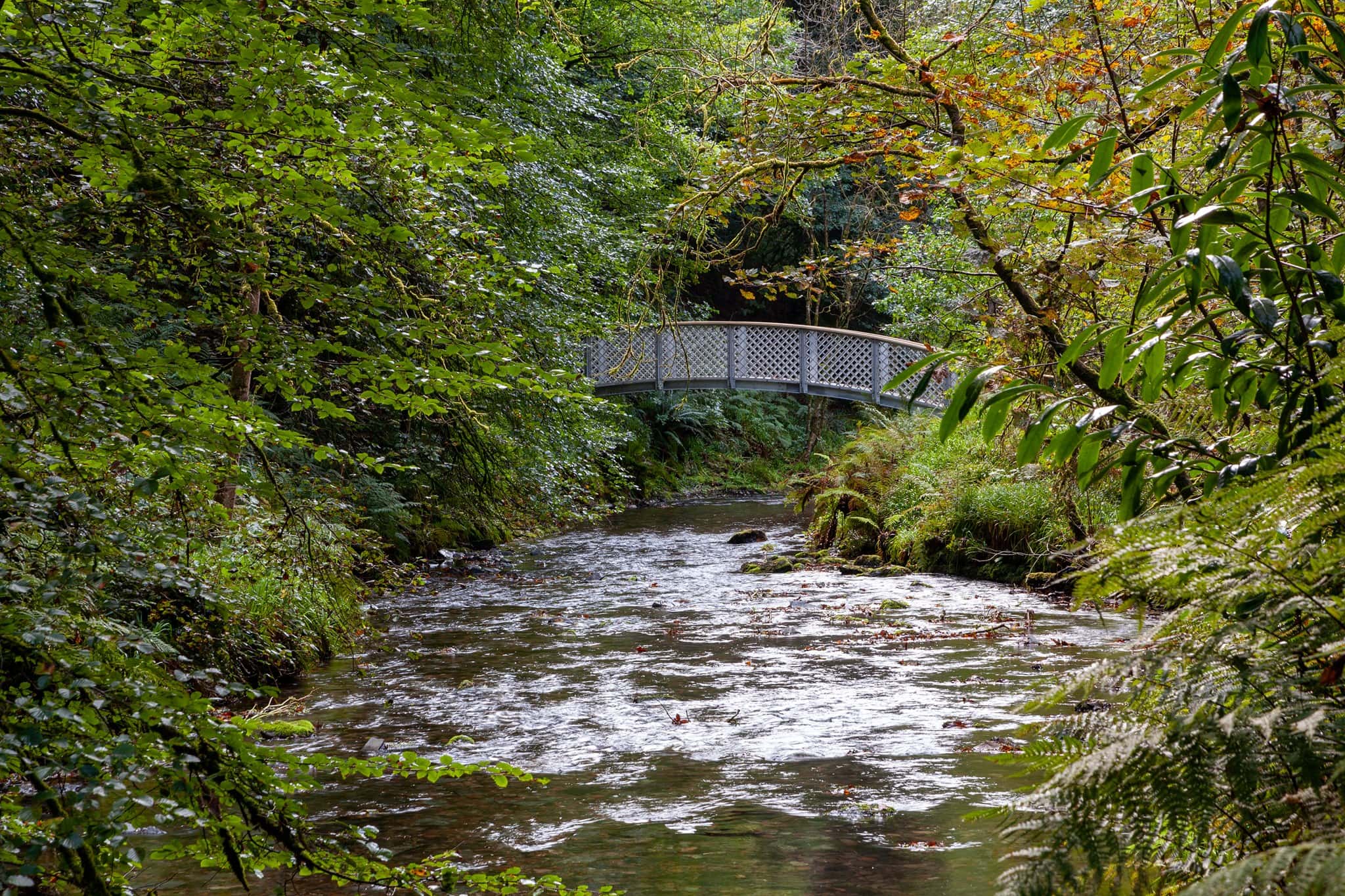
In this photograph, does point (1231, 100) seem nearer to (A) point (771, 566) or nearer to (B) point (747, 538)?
(A) point (771, 566)

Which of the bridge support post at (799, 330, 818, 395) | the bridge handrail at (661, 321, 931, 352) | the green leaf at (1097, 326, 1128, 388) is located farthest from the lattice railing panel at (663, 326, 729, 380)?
the green leaf at (1097, 326, 1128, 388)

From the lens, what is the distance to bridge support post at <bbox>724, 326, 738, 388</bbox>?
20969 mm

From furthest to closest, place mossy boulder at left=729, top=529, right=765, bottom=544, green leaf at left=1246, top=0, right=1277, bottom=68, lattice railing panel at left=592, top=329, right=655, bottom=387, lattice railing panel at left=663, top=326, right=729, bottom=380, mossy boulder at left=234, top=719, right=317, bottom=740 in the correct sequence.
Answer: lattice railing panel at left=663, top=326, right=729, bottom=380
lattice railing panel at left=592, top=329, right=655, bottom=387
mossy boulder at left=729, top=529, right=765, bottom=544
mossy boulder at left=234, top=719, right=317, bottom=740
green leaf at left=1246, top=0, right=1277, bottom=68

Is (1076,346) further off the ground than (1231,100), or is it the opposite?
(1231,100)

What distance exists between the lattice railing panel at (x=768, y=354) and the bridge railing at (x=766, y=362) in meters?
0.01

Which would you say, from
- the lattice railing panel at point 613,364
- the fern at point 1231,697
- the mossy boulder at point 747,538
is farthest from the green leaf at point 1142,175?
the lattice railing panel at point 613,364

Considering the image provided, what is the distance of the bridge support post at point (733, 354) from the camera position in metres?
21.0

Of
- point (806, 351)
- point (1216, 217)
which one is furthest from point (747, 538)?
point (1216, 217)

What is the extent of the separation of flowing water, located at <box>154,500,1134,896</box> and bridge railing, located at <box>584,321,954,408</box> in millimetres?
7292

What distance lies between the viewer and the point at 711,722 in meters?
7.33

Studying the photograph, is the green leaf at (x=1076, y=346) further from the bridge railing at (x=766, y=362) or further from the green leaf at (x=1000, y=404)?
the bridge railing at (x=766, y=362)

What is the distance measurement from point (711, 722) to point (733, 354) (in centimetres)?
1418

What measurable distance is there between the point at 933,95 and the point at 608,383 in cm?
1592

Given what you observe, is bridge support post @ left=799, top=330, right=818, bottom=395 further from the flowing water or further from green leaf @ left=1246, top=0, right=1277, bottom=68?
green leaf @ left=1246, top=0, right=1277, bottom=68
